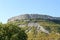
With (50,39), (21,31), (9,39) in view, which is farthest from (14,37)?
(50,39)

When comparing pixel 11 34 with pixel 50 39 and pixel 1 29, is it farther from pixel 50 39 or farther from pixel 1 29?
pixel 50 39

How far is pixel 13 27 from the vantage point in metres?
71.0

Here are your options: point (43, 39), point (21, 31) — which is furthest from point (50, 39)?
point (21, 31)

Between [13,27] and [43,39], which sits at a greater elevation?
[13,27]

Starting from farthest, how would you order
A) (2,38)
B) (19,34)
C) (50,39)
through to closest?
(50,39), (19,34), (2,38)

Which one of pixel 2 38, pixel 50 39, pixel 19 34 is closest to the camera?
pixel 2 38

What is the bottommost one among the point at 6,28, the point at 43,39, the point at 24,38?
the point at 43,39

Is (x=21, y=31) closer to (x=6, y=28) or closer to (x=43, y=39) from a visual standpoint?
(x=6, y=28)

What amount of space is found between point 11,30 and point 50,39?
119096 mm

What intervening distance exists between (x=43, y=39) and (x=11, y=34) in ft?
399

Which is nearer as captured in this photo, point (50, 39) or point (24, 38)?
point (24, 38)

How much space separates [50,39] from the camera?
186 meters

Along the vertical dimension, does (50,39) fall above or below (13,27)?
below

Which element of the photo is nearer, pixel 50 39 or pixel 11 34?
pixel 11 34
